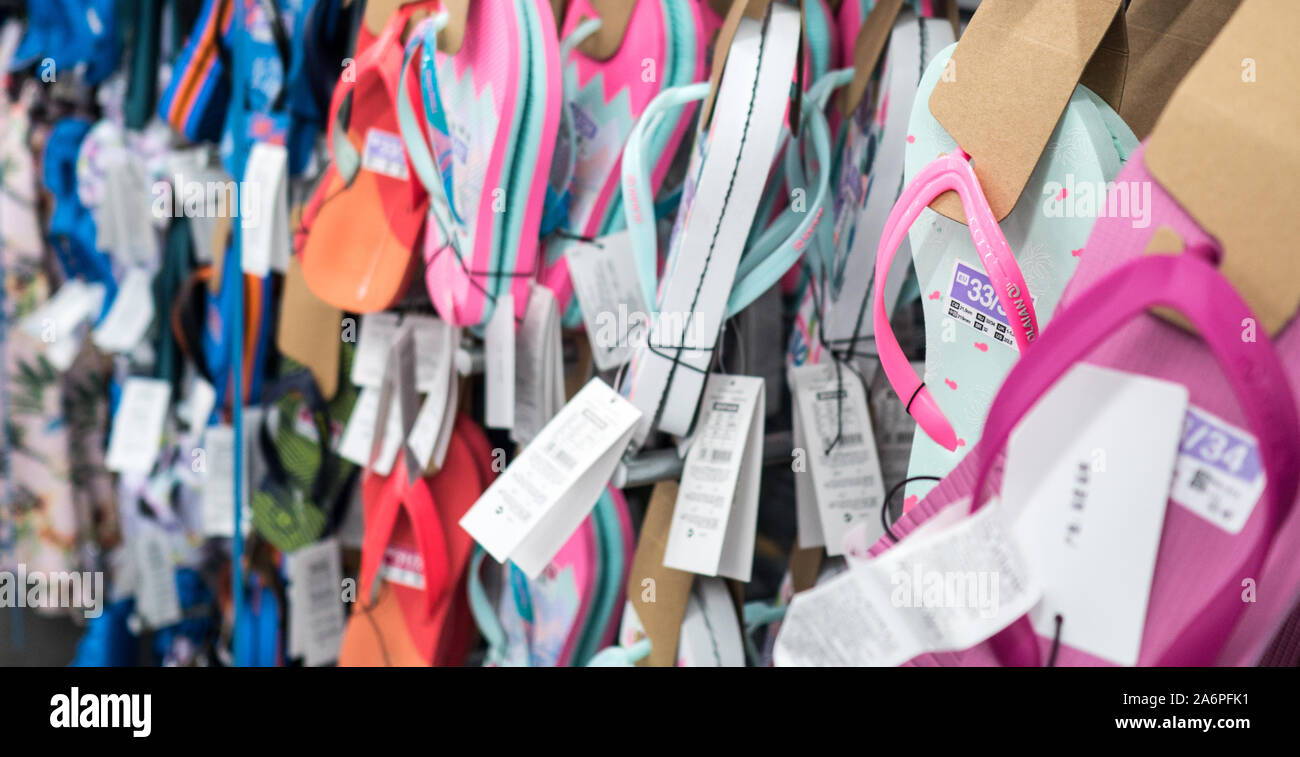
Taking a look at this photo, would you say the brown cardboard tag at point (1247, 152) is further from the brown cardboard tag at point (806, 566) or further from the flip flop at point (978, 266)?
the brown cardboard tag at point (806, 566)

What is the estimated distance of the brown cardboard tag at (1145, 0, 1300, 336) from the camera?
436mm

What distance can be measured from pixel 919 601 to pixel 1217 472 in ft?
0.49

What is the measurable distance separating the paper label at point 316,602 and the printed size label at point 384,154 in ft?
1.82

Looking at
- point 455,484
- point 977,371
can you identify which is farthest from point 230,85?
point 977,371

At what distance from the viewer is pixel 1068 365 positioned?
0.44 m

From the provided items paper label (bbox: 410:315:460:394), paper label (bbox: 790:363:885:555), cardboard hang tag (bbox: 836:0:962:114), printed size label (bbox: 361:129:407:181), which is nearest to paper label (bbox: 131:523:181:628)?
paper label (bbox: 410:315:460:394)

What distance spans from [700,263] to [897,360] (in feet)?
0.72

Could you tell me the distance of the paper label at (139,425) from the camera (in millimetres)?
1636

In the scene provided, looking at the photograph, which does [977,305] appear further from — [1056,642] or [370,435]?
[370,435]

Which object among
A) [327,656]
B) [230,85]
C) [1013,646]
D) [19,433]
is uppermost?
[230,85]

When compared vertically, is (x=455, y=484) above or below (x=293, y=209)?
below

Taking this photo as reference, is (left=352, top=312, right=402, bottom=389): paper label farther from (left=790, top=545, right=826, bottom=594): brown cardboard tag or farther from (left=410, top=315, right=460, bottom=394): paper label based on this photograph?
(left=790, top=545, right=826, bottom=594): brown cardboard tag

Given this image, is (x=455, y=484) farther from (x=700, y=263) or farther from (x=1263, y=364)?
(x=1263, y=364)

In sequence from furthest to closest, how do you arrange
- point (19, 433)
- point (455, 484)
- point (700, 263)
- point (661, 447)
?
point (19, 433) → point (455, 484) → point (661, 447) → point (700, 263)
